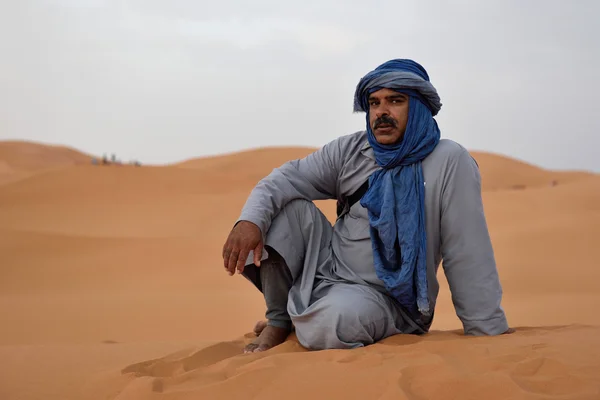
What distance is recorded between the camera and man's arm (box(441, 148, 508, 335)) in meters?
3.46

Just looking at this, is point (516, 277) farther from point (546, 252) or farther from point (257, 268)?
point (257, 268)

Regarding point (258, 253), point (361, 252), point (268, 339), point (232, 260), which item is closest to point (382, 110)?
point (361, 252)

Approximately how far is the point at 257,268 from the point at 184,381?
104cm

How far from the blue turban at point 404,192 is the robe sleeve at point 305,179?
0.99 ft

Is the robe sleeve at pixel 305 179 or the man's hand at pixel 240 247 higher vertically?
the robe sleeve at pixel 305 179

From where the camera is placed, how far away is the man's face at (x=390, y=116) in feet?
11.8

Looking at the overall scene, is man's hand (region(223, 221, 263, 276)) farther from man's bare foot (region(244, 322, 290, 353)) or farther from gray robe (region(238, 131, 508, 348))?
man's bare foot (region(244, 322, 290, 353))

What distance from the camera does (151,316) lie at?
6.96m

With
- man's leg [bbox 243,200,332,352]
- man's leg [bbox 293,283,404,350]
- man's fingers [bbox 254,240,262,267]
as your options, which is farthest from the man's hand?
man's leg [bbox 293,283,404,350]

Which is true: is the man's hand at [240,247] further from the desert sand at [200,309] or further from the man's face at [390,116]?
the man's face at [390,116]

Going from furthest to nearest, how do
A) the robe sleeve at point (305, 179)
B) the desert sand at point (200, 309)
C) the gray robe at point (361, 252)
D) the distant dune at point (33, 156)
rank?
the distant dune at point (33, 156)
the robe sleeve at point (305, 179)
the gray robe at point (361, 252)
the desert sand at point (200, 309)

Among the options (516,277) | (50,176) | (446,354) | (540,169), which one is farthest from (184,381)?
(540,169)

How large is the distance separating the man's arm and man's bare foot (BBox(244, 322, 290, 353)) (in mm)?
998

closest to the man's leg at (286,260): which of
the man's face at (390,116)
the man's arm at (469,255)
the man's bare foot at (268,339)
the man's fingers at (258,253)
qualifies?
the man's bare foot at (268,339)
